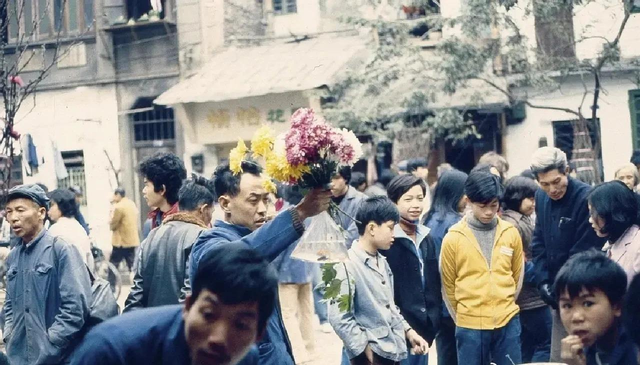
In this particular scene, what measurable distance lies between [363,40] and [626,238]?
1709cm

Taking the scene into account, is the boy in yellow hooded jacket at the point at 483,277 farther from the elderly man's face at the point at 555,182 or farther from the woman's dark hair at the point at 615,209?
the woman's dark hair at the point at 615,209

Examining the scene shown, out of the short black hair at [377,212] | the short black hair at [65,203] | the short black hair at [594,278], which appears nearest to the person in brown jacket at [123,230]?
the short black hair at [65,203]

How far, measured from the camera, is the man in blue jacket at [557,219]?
791 cm

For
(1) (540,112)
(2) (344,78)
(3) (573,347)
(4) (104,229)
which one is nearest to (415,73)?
(2) (344,78)

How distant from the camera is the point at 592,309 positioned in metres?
4.12

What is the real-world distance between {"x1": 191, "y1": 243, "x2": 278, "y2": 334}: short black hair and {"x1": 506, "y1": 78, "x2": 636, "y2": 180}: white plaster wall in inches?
703

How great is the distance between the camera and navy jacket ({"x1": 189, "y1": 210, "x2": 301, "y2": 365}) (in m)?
4.84

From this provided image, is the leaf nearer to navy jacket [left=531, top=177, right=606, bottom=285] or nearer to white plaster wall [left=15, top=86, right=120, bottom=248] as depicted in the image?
navy jacket [left=531, top=177, right=606, bottom=285]

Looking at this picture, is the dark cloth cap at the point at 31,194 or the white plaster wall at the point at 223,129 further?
the white plaster wall at the point at 223,129

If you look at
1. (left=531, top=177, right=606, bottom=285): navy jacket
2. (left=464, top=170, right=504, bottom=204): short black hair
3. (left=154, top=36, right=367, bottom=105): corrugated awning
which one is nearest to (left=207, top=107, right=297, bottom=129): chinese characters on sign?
(left=154, top=36, right=367, bottom=105): corrugated awning

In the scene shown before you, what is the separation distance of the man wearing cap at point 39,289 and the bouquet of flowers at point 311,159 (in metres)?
1.38

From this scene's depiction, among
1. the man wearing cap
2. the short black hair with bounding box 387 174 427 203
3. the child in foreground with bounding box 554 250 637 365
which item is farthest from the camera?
the short black hair with bounding box 387 174 427 203

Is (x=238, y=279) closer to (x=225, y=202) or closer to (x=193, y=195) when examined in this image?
(x=225, y=202)

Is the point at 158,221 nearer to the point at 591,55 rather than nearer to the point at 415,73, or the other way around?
the point at 415,73
